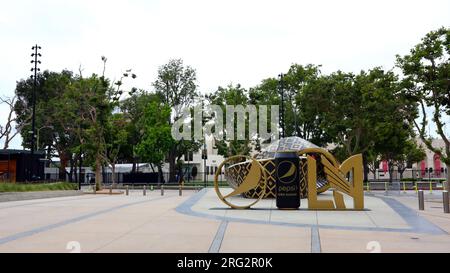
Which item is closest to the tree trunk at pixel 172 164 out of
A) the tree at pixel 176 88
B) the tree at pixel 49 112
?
the tree at pixel 176 88

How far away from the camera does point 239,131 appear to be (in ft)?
142

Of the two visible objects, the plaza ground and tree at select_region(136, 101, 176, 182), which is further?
tree at select_region(136, 101, 176, 182)

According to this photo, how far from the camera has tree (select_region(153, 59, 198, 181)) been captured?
49656 millimetres

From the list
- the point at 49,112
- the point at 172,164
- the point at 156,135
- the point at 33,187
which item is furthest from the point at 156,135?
the point at 33,187

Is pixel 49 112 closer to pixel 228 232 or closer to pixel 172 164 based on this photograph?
pixel 172 164

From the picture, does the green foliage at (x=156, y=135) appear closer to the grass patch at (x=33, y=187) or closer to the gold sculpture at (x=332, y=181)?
the grass patch at (x=33, y=187)

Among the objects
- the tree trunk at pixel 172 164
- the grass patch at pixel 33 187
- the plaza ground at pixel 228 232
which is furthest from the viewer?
the tree trunk at pixel 172 164

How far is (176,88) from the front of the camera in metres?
50.3

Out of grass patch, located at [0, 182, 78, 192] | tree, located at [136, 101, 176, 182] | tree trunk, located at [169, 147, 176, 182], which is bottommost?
grass patch, located at [0, 182, 78, 192]

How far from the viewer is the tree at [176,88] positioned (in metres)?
49.7

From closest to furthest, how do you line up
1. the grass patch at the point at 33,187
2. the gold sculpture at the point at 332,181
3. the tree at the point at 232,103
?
the gold sculpture at the point at 332,181 < the grass patch at the point at 33,187 < the tree at the point at 232,103

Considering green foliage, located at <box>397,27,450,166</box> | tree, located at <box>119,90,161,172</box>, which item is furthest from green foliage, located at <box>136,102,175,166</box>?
green foliage, located at <box>397,27,450,166</box>

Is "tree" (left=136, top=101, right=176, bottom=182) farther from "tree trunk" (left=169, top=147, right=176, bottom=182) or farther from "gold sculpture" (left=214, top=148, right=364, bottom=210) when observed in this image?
"gold sculpture" (left=214, top=148, right=364, bottom=210)
